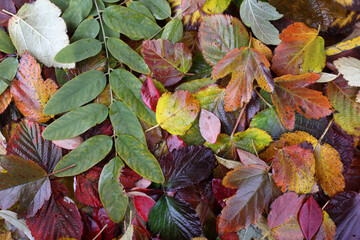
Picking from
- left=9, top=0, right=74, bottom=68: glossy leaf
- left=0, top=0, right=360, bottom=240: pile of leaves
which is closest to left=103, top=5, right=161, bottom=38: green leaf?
left=0, top=0, right=360, bottom=240: pile of leaves

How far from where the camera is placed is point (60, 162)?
0.60 m

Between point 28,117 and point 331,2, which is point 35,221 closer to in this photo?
point 28,117

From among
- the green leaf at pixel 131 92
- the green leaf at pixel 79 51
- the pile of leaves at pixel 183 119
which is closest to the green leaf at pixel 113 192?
the pile of leaves at pixel 183 119

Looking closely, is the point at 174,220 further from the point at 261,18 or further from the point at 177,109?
the point at 261,18

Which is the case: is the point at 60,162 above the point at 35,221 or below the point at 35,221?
above

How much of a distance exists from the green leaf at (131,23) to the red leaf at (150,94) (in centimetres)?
11

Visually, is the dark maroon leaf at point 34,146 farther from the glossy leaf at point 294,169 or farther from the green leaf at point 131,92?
the glossy leaf at point 294,169

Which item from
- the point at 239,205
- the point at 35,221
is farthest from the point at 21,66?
the point at 239,205

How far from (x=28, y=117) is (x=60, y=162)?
0.13m

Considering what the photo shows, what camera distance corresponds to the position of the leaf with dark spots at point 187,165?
0.61 metres

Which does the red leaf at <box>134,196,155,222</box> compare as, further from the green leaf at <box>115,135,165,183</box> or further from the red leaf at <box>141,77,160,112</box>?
the red leaf at <box>141,77,160,112</box>

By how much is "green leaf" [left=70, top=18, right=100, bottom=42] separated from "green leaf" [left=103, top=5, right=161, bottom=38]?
30 millimetres

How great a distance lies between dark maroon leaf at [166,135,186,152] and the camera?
2.05ft

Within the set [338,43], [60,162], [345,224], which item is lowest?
[345,224]
